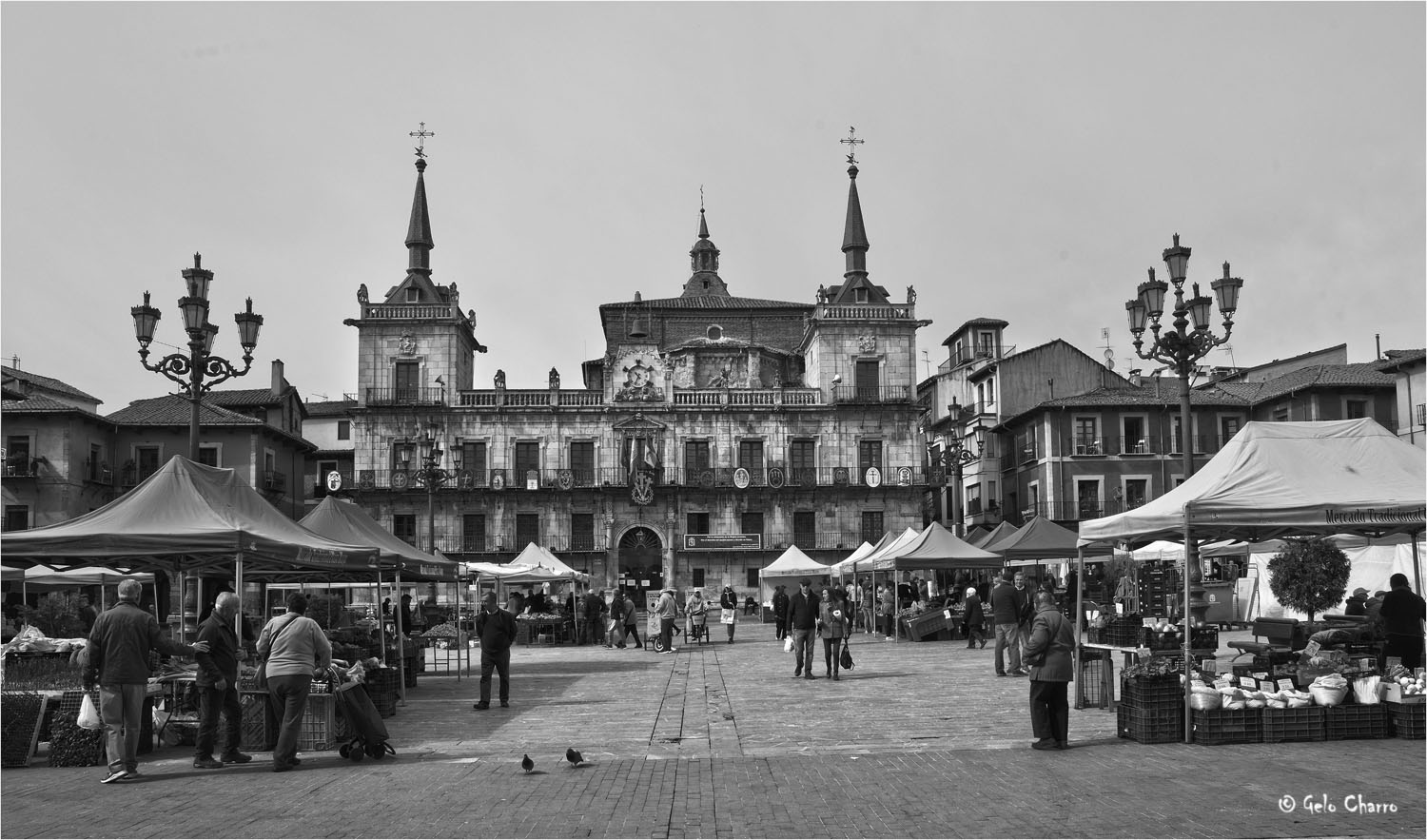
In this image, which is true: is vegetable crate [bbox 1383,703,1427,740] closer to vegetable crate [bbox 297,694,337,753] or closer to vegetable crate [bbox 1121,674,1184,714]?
vegetable crate [bbox 1121,674,1184,714]

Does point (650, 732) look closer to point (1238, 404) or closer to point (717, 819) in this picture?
point (717, 819)

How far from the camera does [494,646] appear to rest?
14.8 meters

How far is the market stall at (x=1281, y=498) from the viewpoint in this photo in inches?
425

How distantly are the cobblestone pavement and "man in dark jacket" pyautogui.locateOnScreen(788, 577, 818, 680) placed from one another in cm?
383

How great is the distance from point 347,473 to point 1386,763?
57.3 meters

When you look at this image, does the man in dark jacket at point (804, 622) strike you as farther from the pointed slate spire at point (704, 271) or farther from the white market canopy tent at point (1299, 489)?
the pointed slate spire at point (704, 271)

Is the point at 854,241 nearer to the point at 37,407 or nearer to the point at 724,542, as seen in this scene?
the point at 724,542

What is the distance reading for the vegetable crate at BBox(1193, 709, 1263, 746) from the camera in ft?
34.7

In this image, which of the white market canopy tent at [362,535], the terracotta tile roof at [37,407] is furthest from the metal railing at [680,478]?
the white market canopy tent at [362,535]

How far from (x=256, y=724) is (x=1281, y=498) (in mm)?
9546

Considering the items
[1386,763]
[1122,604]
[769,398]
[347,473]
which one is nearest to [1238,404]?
[769,398]

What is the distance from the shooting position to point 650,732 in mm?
12336

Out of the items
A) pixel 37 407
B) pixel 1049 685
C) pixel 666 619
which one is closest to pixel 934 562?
pixel 666 619

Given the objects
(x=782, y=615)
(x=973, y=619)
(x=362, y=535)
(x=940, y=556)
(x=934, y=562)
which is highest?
(x=362, y=535)
